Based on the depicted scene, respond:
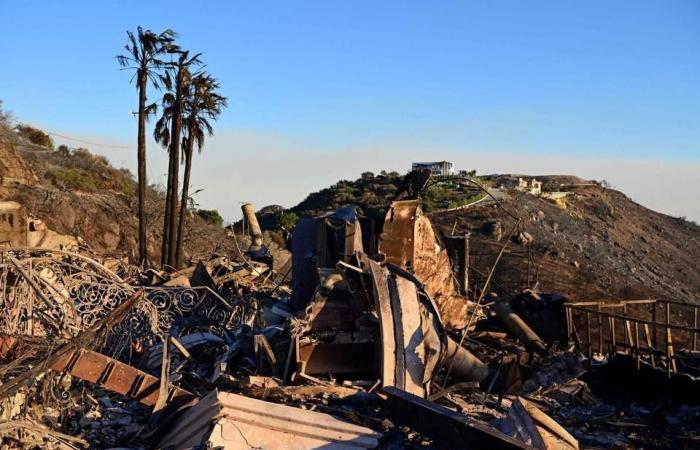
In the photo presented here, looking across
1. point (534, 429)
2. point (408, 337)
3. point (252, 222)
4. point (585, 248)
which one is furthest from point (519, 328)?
point (585, 248)

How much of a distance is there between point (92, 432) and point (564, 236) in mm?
33990

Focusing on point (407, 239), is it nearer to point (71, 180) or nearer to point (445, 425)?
point (445, 425)

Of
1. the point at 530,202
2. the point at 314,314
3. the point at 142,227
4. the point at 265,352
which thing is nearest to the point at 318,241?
the point at 314,314

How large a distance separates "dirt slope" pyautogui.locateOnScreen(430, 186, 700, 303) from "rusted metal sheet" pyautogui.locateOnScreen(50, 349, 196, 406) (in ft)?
41.9

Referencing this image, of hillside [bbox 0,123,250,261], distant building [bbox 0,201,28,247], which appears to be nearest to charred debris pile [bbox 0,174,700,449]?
distant building [bbox 0,201,28,247]

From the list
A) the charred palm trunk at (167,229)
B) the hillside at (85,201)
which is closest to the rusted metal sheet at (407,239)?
the hillside at (85,201)

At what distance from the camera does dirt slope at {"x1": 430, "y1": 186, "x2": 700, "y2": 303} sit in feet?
87.6

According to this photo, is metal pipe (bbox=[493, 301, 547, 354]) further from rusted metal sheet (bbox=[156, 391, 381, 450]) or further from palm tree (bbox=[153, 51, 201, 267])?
palm tree (bbox=[153, 51, 201, 267])

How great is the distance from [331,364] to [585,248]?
30651 mm

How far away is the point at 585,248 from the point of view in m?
35.8

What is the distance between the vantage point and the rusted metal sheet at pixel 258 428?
5.68 meters

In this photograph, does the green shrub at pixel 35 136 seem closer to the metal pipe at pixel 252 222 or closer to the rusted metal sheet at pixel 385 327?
the metal pipe at pixel 252 222

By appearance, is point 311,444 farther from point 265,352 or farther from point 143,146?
point 143,146

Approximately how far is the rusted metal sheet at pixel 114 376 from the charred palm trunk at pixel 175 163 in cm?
1520
